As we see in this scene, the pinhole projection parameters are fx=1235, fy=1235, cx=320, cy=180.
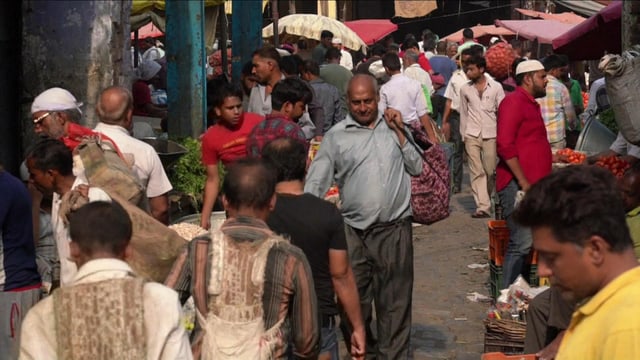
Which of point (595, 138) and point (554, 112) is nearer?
point (595, 138)

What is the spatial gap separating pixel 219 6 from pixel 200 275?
49.9 ft

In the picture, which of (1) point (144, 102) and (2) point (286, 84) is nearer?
(2) point (286, 84)

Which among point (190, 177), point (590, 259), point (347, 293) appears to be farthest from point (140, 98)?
point (590, 259)

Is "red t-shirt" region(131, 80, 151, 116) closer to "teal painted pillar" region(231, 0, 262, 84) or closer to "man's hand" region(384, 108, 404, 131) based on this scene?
"teal painted pillar" region(231, 0, 262, 84)

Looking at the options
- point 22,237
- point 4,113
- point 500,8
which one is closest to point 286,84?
point 4,113

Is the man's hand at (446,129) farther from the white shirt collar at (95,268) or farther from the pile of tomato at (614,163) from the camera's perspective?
the white shirt collar at (95,268)

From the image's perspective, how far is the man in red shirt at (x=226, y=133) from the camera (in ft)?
27.8

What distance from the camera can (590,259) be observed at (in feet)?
9.56

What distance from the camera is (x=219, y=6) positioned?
1955cm

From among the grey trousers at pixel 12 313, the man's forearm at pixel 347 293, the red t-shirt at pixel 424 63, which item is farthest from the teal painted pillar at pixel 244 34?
the man's forearm at pixel 347 293

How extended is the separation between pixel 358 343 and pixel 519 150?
3.68 metres

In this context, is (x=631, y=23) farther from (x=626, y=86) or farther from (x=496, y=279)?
(x=626, y=86)

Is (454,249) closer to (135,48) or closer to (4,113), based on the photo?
(4,113)

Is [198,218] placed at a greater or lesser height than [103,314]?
lesser
